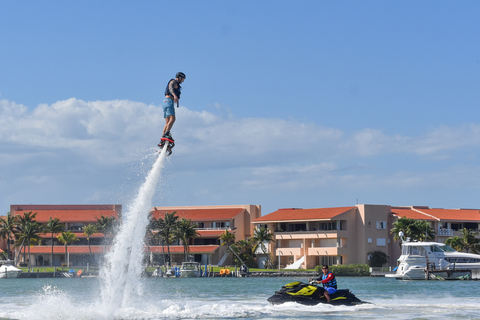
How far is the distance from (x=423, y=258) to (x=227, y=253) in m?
35.1

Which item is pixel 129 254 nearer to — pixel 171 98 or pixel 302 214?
pixel 171 98

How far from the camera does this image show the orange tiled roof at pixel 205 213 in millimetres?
118688

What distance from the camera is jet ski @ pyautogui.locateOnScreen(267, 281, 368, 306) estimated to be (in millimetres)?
39500

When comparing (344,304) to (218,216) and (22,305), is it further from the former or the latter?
(218,216)

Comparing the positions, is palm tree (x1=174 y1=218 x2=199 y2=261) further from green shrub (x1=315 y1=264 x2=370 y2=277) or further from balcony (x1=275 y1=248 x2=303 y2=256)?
green shrub (x1=315 y1=264 x2=370 y2=277)

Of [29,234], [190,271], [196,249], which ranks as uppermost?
[29,234]

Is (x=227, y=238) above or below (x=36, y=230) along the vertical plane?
below

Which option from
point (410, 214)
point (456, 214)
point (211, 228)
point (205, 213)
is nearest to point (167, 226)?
point (211, 228)

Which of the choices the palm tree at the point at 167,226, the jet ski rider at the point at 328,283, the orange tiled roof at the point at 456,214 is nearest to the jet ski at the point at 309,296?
the jet ski rider at the point at 328,283

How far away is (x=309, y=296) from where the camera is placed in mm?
39750

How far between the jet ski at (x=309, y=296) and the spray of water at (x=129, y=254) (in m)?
10.0

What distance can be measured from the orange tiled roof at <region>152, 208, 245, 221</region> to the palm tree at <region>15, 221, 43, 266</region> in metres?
18.3

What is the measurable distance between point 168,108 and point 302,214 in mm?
86591

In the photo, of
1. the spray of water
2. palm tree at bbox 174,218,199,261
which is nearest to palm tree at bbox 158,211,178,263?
palm tree at bbox 174,218,199,261
